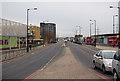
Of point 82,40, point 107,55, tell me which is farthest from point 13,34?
point 82,40

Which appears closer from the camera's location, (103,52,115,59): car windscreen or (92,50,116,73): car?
(92,50,116,73): car

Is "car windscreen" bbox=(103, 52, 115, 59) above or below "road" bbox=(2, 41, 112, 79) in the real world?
above

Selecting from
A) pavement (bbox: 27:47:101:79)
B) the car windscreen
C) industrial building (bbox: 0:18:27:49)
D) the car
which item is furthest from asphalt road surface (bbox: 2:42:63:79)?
industrial building (bbox: 0:18:27:49)

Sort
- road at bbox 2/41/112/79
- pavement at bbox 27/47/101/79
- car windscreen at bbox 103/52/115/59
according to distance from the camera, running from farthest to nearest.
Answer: car windscreen at bbox 103/52/115/59 < road at bbox 2/41/112/79 < pavement at bbox 27/47/101/79

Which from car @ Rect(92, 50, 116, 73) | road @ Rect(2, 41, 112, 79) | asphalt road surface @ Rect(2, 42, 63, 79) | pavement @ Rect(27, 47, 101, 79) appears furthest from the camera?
road @ Rect(2, 41, 112, 79)

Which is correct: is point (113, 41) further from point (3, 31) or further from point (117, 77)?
point (117, 77)

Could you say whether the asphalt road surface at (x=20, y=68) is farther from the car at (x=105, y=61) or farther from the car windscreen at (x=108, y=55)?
the car windscreen at (x=108, y=55)

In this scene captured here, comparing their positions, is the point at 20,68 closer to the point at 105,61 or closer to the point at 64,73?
the point at 64,73

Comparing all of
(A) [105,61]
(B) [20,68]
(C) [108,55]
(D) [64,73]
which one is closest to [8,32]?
(B) [20,68]

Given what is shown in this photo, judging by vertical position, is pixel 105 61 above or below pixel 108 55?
below

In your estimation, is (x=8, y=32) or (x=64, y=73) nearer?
(x=64, y=73)

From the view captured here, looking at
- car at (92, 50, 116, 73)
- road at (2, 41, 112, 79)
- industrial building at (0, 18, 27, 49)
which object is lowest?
road at (2, 41, 112, 79)

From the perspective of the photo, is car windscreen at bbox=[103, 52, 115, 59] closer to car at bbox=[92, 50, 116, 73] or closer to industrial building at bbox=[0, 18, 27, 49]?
car at bbox=[92, 50, 116, 73]

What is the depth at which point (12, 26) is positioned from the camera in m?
48.2
